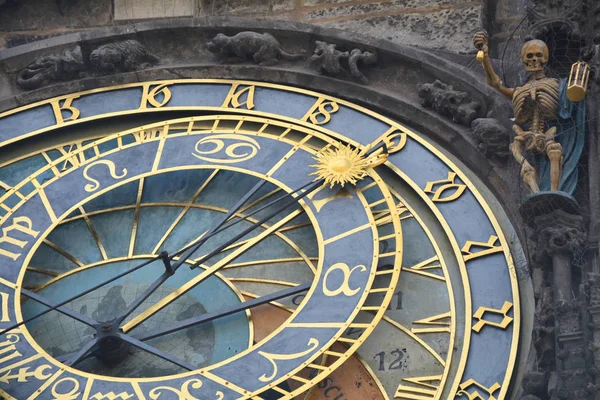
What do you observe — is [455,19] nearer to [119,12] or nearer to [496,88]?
[496,88]

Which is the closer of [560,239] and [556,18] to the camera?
[560,239]

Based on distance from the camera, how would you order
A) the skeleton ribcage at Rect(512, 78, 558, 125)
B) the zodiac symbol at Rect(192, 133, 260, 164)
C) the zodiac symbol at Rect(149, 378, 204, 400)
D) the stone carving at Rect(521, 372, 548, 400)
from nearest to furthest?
the stone carving at Rect(521, 372, 548, 400) → the zodiac symbol at Rect(149, 378, 204, 400) → the skeleton ribcage at Rect(512, 78, 558, 125) → the zodiac symbol at Rect(192, 133, 260, 164)

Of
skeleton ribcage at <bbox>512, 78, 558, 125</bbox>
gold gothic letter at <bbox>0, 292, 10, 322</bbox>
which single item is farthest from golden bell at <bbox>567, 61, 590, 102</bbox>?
gold gothic letter at <bbox>0, 292, 10, 322</bbox>

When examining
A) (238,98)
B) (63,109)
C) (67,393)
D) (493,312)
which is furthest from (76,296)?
(493,312)

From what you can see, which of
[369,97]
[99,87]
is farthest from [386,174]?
[99,87]

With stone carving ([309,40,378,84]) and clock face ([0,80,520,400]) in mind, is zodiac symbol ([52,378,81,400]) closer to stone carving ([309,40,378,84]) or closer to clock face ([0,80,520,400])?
clock face ([0,80,520,400])

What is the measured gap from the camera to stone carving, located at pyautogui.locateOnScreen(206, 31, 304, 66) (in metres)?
12.9

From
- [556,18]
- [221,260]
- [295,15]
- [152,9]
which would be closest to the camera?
[221,260]

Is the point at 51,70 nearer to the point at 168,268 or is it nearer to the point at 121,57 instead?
the point at 121,57

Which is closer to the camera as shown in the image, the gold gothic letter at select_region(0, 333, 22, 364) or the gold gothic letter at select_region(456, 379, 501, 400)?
the gold gothic letter at select_region(456, 379, 501, 400)

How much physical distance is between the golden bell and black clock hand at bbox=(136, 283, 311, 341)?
1.55m

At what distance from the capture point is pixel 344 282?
11.6 meters

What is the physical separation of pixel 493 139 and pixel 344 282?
115 cm

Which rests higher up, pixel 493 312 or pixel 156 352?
pixel 493 312
